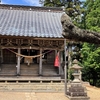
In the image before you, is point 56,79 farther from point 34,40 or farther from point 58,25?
→ point 58,25

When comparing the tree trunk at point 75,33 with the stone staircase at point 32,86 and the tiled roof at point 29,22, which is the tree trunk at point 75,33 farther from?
the tiled roof at point 29,22

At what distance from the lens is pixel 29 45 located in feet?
59.0

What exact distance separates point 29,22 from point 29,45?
11.7 feet

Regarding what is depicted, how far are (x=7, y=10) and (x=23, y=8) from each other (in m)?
1.68

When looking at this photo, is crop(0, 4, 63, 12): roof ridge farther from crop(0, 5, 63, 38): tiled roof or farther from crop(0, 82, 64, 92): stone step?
crop(0, 82, 64, 92): stone step

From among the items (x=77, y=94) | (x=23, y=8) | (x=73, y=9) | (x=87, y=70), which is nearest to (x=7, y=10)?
(x=23, y=8)

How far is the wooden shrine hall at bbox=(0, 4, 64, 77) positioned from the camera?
17.2 m

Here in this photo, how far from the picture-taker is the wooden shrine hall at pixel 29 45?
56.5 ft

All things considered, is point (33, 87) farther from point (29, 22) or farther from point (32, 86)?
point (29, 22)

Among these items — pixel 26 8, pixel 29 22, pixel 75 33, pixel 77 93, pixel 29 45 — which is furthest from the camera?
pixel 26 8

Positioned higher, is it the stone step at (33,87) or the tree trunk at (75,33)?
the tree trunk at (75,33)

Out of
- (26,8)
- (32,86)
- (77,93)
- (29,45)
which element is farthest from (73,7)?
(77,93)

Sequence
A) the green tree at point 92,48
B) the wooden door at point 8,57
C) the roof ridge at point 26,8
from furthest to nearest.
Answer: the roof ridge at point 26,8 < the green tree at point 92,48 < the wooden door at point 8,57

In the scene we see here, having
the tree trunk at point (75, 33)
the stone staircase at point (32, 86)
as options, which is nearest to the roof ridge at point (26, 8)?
the stone staircase at point (32, 86)
